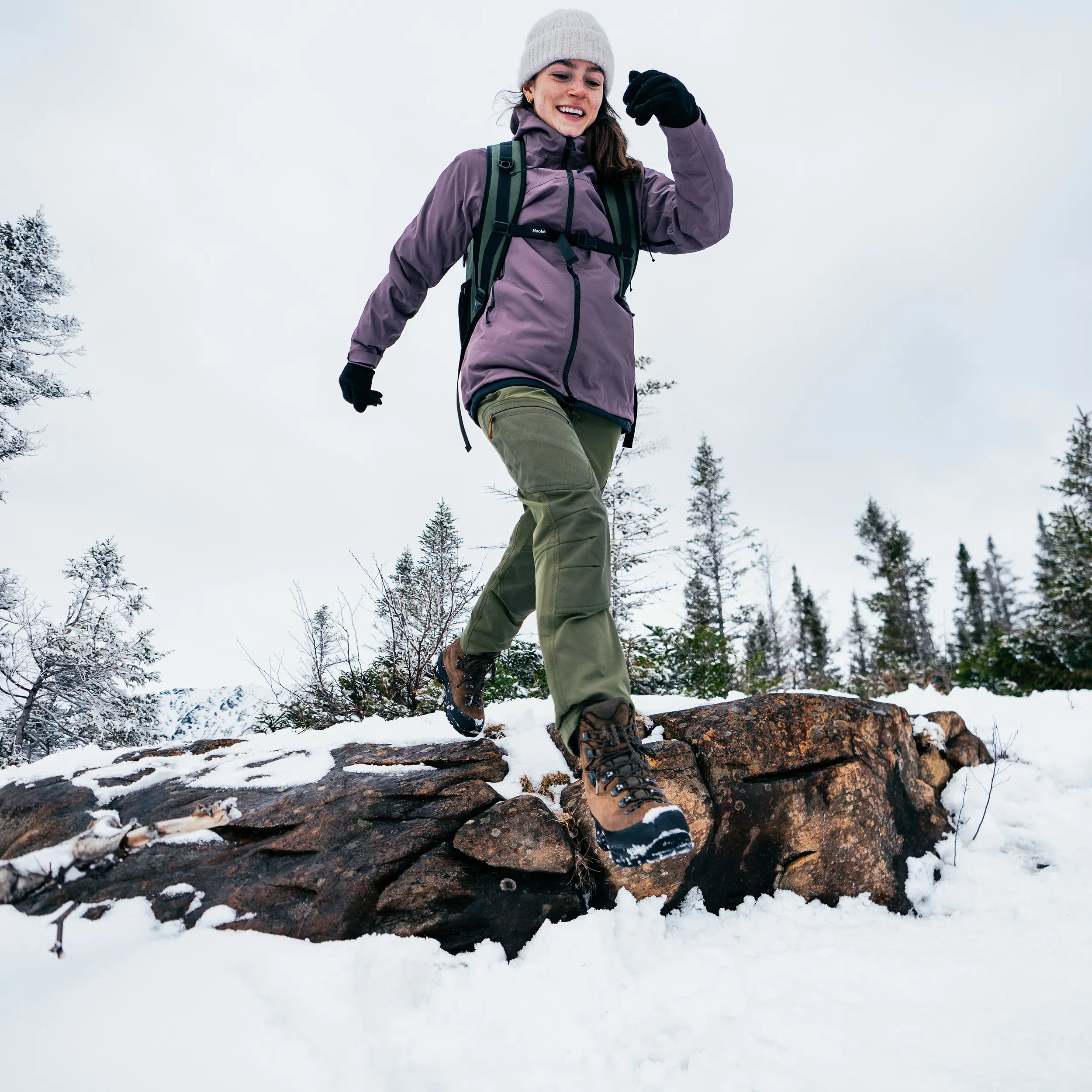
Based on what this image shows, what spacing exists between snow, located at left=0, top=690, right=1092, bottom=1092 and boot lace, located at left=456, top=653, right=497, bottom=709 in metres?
1.16

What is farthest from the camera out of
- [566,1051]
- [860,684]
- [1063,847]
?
[860,684]

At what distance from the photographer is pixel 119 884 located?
85.7 inches

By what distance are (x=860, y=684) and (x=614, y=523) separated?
453 inches

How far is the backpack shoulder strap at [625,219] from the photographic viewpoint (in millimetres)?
2420

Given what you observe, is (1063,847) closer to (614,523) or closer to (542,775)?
(542,775)

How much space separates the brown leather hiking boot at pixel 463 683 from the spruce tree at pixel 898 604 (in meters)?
23.7

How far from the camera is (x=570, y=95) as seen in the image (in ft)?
8.14

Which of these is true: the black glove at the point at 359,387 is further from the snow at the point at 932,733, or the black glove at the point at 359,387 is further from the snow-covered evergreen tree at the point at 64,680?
the snow-covered evergreen tree at the point at 64,680

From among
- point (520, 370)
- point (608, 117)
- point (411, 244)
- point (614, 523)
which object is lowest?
point (520, 370)

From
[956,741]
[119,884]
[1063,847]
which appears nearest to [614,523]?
[956,741]

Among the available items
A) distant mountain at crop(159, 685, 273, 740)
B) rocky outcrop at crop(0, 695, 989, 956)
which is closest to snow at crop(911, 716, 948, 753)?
rocky outcrop at crop(0, 695, 989, 956)

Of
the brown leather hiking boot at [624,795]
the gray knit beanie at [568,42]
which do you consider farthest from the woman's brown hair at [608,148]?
the brown leather hiking boot at [624,795]

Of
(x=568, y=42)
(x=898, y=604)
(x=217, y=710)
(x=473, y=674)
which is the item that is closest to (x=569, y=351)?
(x=568, y=42)

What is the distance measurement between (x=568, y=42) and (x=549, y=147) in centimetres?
41
